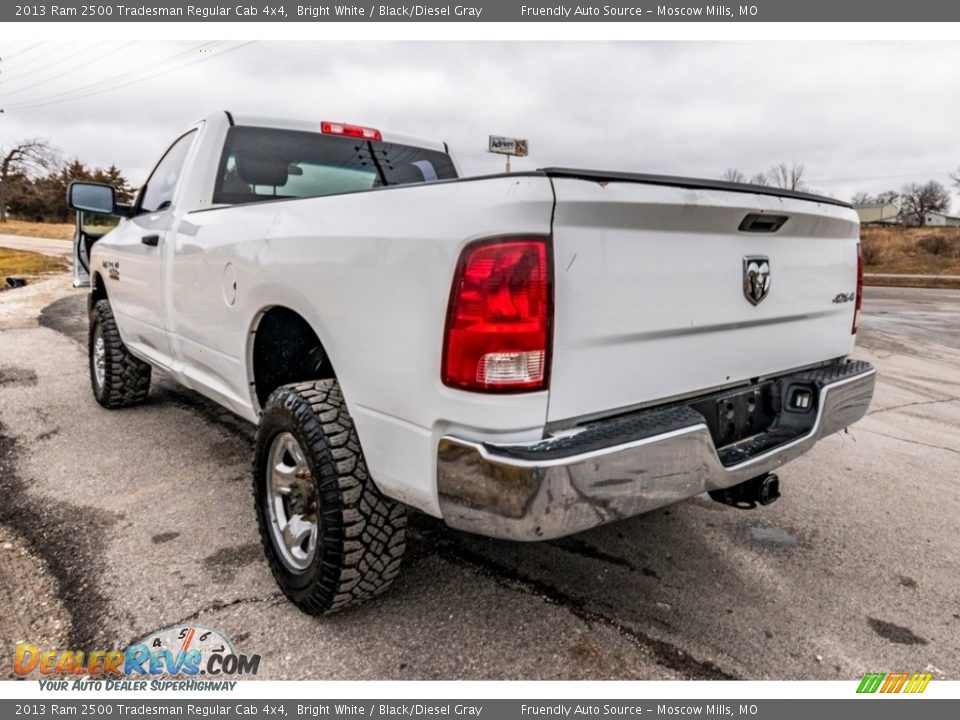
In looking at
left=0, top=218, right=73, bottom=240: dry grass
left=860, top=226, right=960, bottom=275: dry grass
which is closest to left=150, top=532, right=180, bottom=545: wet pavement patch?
left=860, top=226, right=960, bottom=275: dry grass

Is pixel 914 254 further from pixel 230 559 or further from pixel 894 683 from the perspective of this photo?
pixel 230 559

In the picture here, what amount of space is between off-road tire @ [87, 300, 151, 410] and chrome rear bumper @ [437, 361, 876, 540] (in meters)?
3.79

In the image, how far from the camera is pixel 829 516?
3236 millimetres

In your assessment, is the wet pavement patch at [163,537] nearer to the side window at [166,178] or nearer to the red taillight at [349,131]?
the side window at [166,178]

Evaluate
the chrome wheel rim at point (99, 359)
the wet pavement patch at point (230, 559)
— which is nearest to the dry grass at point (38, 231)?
the chrome wheel rim at point (99, 359)

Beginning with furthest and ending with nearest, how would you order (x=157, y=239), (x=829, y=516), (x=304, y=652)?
(x=157, y=239) < (x=829, y=516) < (x=304, y=652)

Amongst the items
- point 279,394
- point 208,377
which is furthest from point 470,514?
point 208,377

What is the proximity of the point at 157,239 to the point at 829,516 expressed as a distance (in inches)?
152

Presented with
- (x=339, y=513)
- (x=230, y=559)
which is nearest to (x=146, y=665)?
(x=230, y=559)

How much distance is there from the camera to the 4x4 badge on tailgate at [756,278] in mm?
2291

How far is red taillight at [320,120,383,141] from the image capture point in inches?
148

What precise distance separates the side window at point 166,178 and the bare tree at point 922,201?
69.7 meters

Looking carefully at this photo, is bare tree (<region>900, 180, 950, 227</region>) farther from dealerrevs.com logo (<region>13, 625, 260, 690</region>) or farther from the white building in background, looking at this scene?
dealerrevs.com logo (<region>13, 625, 260, 690</region>)

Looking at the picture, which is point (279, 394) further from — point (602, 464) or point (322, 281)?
point (602, 464)
